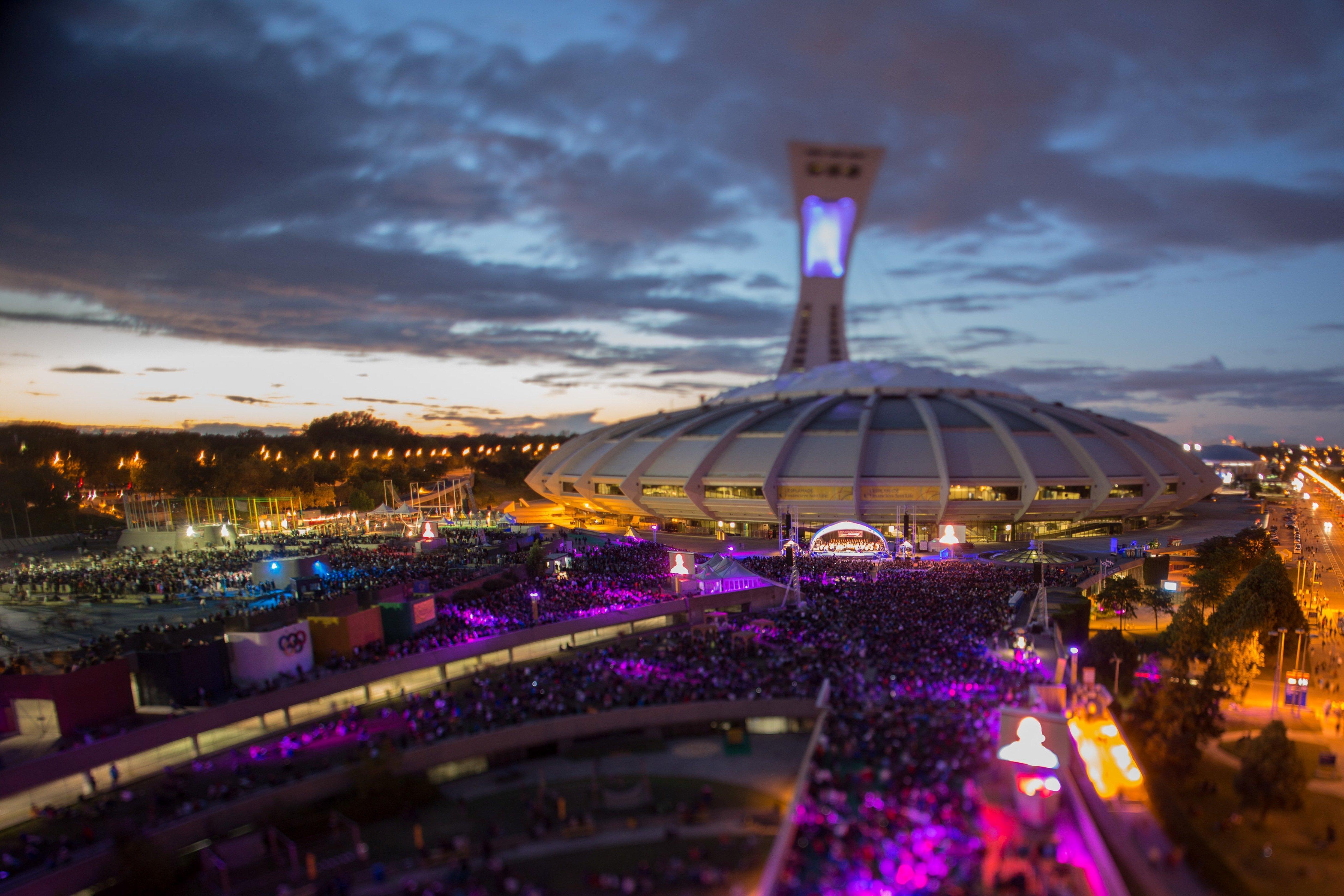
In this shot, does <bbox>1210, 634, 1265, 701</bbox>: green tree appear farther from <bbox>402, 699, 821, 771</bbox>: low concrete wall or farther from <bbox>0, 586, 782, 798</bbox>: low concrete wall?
<bbox>0, 586, 782, 798</bbox>: low concrete wall

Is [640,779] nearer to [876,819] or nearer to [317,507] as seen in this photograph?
[876,819]

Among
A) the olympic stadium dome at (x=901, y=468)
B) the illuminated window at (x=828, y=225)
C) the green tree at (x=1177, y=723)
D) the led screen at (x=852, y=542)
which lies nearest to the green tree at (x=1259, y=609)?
the green tree at (x=1177, y=723)

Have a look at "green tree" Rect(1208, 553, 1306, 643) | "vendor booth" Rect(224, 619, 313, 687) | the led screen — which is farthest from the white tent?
"vendor booth" Rect(224, 619, 313, 687)

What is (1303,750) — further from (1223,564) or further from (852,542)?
(852,542)

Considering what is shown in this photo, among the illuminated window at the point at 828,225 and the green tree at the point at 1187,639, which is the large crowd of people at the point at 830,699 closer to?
the green tree at the point at 1187,639

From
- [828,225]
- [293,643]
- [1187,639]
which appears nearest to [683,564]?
[293,643]

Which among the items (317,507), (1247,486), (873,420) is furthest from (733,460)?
(1247,486)
